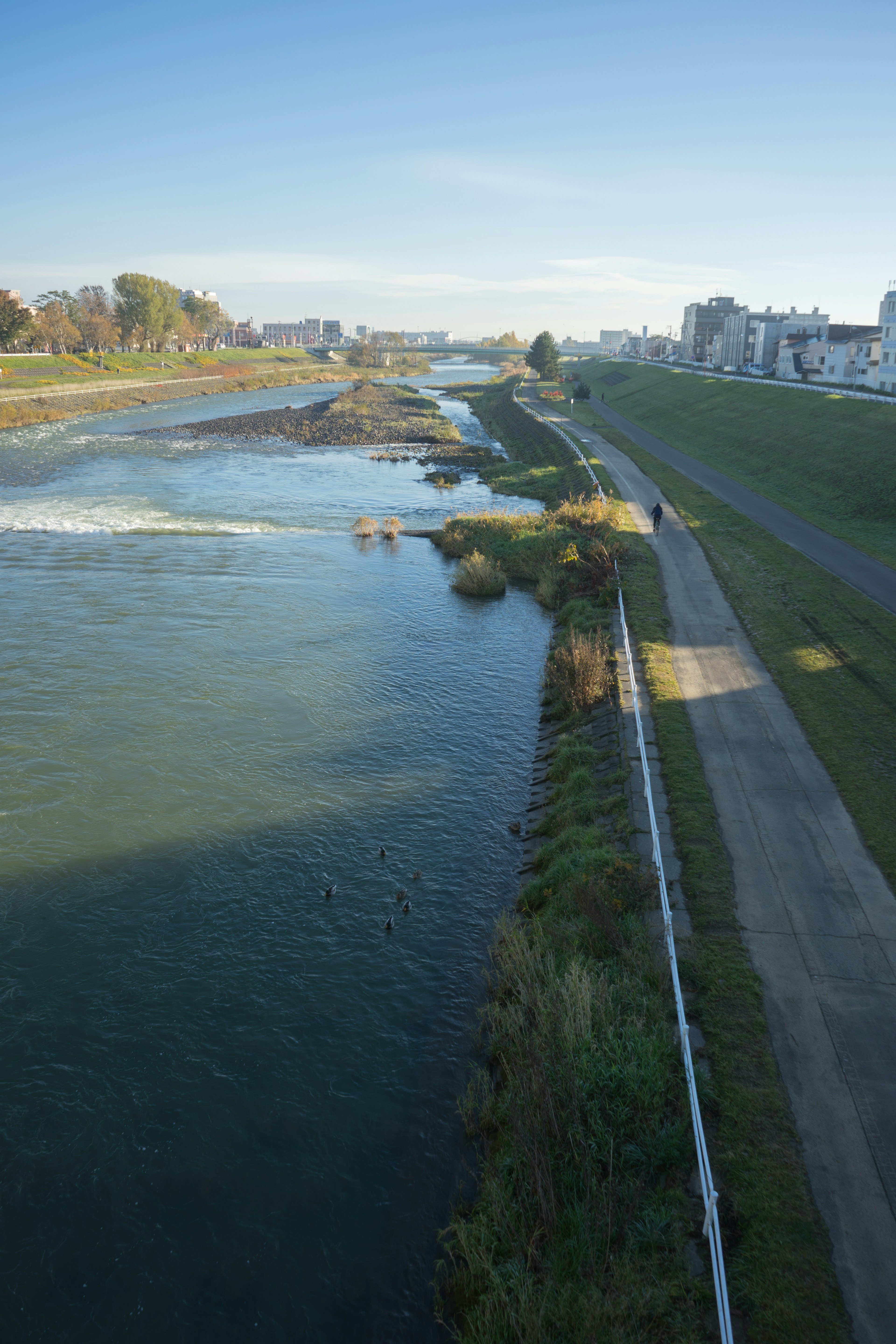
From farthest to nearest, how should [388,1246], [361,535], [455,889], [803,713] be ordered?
1. [361,535]
2. [803,713]
3. [455,889]
4. [388,1246]

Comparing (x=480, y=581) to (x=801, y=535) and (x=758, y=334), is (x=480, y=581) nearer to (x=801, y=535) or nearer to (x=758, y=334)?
(x=801, y=535)

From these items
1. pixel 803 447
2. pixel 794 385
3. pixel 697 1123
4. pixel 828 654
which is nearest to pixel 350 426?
pixel 794 385

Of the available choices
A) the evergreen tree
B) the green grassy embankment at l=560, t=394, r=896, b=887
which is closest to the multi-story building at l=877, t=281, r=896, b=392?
the green grassy embankment at l=560, t=394, r=896, b=887

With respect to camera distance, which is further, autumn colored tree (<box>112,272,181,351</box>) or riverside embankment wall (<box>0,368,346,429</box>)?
autumn colored tree (<box>112,272,181,351</box>)

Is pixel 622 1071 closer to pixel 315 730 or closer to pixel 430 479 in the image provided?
pixel 315 730

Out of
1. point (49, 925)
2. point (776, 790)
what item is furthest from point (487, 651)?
point (49, 925)

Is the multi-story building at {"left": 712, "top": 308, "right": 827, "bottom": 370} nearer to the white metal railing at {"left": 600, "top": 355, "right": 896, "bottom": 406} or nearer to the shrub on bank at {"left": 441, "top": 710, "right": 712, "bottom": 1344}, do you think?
the white metal railing at {"left": 600, "top": 355, "right": 896, "bottom": 406}
